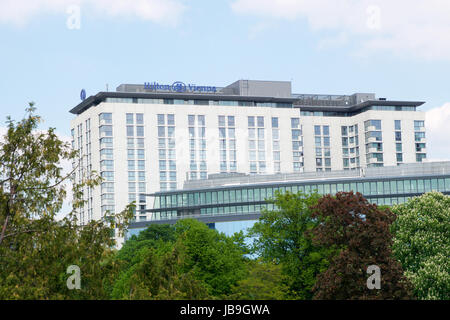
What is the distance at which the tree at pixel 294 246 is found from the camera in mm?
81375

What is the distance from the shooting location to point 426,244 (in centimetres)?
8231

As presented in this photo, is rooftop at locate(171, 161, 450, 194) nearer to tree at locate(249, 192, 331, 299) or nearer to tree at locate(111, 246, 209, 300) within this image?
tree at locate(249, 192, 331, 299)

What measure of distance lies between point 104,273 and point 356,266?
30.8 metres

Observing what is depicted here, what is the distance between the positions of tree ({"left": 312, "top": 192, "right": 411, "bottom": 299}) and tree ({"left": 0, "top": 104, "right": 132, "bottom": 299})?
29.2 metres

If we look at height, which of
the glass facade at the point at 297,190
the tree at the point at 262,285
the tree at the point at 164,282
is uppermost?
the glass facade at the point at 297,190

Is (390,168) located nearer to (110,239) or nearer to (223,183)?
(223,183)

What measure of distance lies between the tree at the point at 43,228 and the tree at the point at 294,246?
128 ft

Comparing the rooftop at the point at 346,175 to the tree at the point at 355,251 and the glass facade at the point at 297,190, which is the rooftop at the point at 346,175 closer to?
the glass facade at the point at 297,190

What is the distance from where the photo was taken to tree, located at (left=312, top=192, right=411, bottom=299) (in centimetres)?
6606

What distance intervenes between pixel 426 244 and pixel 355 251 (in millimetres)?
17559

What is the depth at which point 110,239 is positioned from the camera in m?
42.3

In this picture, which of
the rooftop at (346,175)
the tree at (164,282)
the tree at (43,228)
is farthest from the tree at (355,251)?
the rooftop at (346,175)
